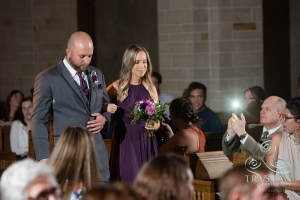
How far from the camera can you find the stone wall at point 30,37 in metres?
13.6

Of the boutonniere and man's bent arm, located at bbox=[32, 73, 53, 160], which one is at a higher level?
the boutonniere

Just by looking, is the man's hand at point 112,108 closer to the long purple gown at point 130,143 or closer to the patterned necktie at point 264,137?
the long purple gown at point 130,143

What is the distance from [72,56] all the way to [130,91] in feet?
3.40

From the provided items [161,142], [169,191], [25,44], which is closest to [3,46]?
[25,44]


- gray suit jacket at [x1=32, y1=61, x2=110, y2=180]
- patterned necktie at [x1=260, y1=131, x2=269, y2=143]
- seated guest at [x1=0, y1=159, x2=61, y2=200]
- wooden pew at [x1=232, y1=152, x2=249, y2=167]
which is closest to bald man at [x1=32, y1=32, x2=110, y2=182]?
gray suit jacket at [x1=32, y1=61, x2=110, y2=180]

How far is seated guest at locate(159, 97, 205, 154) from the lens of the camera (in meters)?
7.18

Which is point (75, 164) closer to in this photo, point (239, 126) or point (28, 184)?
point (28, 184)

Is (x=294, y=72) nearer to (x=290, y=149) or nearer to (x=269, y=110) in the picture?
(x=269, y=110)

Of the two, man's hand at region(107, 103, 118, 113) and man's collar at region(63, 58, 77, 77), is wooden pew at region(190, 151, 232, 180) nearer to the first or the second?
man's hand at region(107, 103, 118, 113)

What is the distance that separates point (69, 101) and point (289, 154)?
192 cm

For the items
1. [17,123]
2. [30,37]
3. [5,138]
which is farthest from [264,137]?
[30,37]

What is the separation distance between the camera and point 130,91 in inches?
275

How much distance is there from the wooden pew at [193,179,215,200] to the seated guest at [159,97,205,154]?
1100 mm

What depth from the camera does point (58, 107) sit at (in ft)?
19.9
